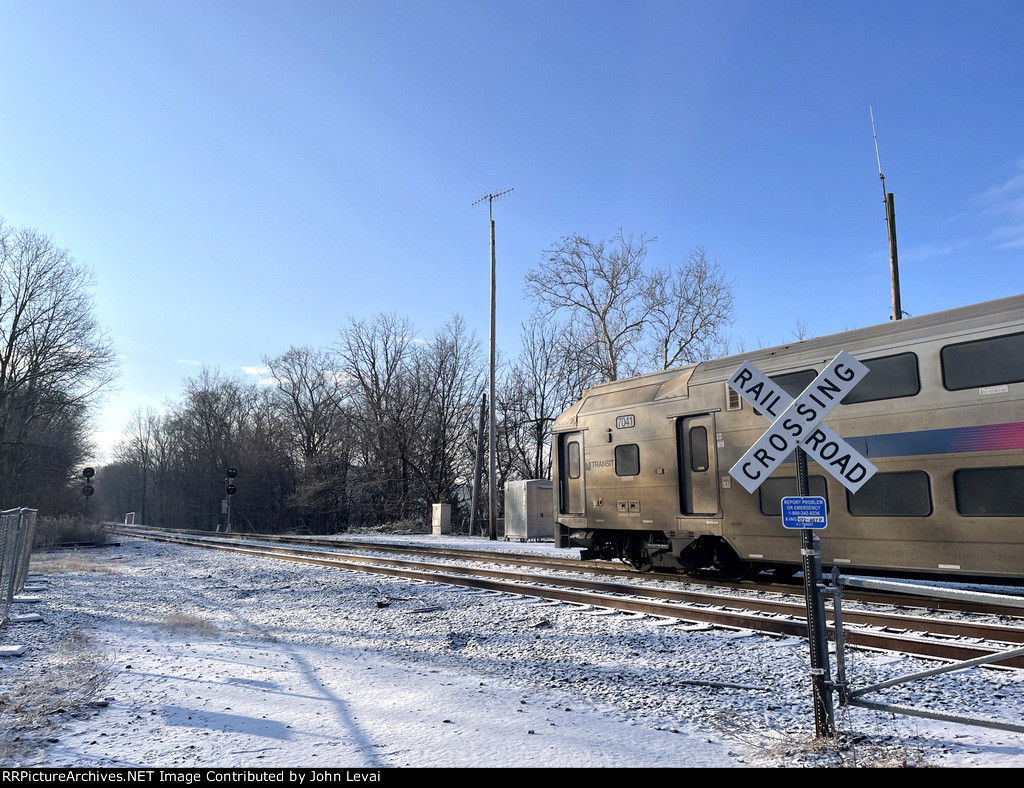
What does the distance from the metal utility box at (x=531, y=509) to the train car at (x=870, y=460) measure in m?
11.8

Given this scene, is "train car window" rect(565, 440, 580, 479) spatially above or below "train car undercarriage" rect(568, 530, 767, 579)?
above

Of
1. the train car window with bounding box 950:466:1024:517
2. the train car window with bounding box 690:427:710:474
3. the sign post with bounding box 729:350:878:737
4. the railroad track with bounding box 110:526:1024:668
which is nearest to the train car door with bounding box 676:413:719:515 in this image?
the train car window with bounding box 690:427:710:474

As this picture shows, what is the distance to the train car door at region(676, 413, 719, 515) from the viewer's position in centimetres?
1188

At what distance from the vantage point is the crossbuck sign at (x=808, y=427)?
4.83 meters

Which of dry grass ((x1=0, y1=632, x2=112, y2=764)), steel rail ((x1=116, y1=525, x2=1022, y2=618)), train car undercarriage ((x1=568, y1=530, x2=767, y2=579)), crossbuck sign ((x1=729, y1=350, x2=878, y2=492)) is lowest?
steel rail ((x1=116, y1=525, x2=1022, y2=618))

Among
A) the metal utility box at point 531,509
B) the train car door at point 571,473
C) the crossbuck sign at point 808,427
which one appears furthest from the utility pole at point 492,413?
the crossbuck sign at point 808,427

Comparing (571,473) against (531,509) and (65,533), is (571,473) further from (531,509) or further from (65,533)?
(65,533)

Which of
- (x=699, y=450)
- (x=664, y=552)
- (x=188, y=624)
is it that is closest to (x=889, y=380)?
(x=699, y=450)

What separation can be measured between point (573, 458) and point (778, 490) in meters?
5.18

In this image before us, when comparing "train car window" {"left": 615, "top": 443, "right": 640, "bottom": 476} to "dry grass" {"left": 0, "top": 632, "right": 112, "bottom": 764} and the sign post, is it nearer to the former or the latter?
the sign post

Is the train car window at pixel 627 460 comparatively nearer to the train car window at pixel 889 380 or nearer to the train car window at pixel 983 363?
the train car window at pixel 889 380

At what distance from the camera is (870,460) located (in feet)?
33.2
